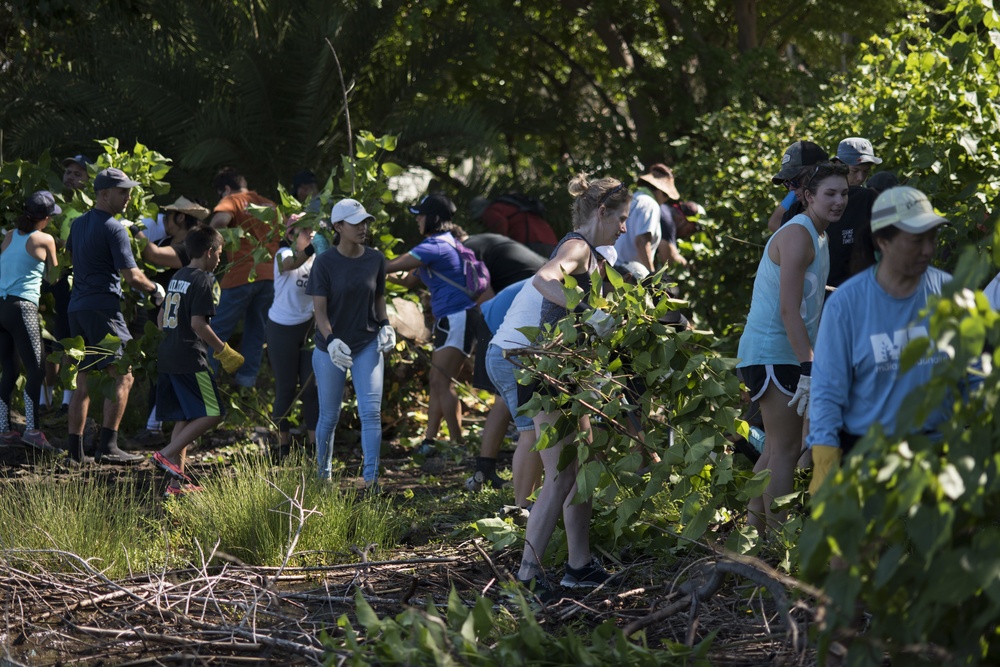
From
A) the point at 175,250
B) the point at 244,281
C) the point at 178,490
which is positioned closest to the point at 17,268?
the point at 175,250

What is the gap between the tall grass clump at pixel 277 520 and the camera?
5.34 meters

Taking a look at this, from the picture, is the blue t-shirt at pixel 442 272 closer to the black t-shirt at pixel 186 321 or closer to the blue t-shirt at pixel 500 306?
the blue t-shirt at pixel 500 306

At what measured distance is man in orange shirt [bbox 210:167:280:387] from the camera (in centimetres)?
859

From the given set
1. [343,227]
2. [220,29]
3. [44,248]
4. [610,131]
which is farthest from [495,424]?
[610,131]

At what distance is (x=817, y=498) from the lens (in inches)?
110

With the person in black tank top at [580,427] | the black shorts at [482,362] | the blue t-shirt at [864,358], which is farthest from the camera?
the black shorts at [482,362]

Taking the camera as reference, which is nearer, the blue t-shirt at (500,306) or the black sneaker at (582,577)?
the black sneaker at (582,577)

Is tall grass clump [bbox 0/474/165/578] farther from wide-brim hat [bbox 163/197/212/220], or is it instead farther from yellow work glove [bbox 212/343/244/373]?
wide-brim hat [bbox 163/197/212/220]

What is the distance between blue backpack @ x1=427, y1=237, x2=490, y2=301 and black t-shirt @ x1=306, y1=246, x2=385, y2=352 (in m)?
1.01

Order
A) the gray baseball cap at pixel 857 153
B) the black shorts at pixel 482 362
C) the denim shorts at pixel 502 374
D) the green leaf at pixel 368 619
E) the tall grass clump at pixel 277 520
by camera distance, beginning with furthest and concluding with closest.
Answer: the black shorts at pixel 482 362
the gray baseball cap at pixel 857 153
the denim shorts at pixel 502 374
the tall grass clump at pixel 277 520
the green leaf at pixel 368 619

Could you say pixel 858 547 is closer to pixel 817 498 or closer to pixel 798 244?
pixel 817 498

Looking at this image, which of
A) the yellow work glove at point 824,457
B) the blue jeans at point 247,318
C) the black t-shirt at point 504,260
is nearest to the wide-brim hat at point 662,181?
the black t-shirt at point 504,260

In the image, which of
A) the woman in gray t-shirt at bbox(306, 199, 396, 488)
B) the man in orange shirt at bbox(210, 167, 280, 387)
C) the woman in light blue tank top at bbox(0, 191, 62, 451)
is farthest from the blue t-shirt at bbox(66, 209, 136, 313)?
the woman in gray t-shirt at bbox(306, 199, 396, 488)

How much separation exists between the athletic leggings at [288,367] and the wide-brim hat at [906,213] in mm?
5100
